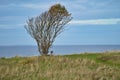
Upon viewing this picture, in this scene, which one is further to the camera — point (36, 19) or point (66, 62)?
point (36, 19)

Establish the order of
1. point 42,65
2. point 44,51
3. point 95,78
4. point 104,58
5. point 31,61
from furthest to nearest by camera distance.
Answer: point 44,51
point 104,58
point 31,61
point 42,65
point 95,78

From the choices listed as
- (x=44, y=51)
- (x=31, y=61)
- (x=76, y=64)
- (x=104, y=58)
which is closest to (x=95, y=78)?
(x=76, y=64)

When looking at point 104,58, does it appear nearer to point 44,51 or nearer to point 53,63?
point 53,63

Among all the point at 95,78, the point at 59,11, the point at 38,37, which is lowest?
the point at 95,78

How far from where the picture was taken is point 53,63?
2980 centimetres

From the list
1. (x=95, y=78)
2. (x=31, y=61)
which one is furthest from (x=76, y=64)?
(x=95, y=78)

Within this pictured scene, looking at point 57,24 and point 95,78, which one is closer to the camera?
point 95,78

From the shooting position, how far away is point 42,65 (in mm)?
29094

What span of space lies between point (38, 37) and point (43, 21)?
264cm

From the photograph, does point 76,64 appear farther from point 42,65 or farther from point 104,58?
point 104,58

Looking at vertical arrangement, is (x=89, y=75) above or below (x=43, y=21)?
below

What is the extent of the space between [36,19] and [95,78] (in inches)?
1321

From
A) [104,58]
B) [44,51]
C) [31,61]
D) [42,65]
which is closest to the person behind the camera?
[42,65]

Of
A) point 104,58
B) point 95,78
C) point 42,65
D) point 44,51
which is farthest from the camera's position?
point 44,51
